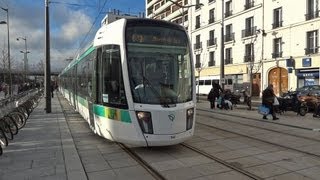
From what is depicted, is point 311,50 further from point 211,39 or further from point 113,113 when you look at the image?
point 113,113

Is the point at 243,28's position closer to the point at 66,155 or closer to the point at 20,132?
the point at 20,132

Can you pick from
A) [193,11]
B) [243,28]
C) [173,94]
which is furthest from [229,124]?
[193,11]

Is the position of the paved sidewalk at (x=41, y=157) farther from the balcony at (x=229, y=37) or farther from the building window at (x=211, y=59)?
the building window at (x=211, y=59)

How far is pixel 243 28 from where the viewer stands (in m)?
48.2

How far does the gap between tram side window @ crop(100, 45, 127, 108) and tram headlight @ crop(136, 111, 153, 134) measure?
1.58 feet

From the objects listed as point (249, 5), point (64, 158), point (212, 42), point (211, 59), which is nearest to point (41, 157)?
point (64, 158)

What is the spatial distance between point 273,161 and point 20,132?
29.1 feet

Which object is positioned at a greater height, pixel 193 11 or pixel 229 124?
pixel 193 11

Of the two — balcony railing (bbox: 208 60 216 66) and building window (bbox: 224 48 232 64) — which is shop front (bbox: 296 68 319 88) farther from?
balcony railing (bbox: 208 60 216 66)

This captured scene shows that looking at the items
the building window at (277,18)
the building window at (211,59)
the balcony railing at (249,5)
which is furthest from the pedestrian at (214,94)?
the building window at (211,59)

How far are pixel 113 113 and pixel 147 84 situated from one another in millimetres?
1134

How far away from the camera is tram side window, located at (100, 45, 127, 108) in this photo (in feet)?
31.6

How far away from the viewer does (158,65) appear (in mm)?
9750

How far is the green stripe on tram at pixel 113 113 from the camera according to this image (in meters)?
9.41
